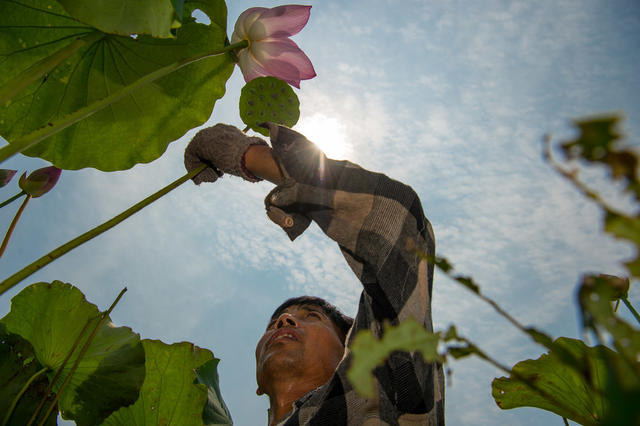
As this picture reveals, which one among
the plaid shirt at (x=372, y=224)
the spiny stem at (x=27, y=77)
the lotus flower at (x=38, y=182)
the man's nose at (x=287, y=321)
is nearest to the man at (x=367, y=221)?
the plaid shirt at (x=372, y=224)

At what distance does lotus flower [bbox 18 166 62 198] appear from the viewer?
751mm

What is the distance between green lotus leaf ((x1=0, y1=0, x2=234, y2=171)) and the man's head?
698 mm

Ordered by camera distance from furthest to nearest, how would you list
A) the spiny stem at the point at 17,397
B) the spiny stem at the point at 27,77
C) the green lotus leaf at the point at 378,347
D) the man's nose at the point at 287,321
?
the man's nose at the point at 287,321
the spiny stem at the point at 17,397
the spiny stem at the point at 27,77
the green lotus leaf at the point at 378,347

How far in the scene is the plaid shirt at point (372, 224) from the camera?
2.48 feet

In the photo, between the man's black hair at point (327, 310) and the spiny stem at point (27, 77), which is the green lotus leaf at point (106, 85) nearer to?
the spiny stem at point (27, 77)

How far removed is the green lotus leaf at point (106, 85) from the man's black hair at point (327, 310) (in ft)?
2.78

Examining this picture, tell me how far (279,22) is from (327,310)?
3.37 feet

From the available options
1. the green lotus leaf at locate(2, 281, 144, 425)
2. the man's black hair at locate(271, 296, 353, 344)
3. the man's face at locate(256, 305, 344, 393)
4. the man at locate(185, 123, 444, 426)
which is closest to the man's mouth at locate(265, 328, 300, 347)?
the man's face at locate(256, 305, 344, 393)

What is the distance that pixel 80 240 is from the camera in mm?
584

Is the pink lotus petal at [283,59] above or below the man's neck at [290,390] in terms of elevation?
above

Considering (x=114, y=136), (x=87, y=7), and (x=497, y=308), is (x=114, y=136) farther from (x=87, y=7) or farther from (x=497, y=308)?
(x=497, y=308)

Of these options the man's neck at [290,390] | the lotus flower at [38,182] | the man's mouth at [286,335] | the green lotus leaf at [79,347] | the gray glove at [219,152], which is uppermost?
the gray glove at [219,152]

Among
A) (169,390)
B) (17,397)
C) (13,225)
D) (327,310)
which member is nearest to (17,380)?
(17,397)

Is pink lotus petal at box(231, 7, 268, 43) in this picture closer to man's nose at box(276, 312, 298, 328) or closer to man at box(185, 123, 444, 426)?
man at box(185, 123, 444, 426)
